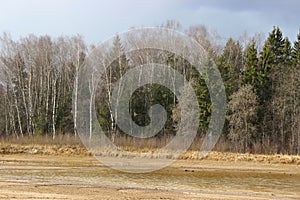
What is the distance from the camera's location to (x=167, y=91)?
5131 cm

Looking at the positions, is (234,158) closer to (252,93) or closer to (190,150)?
(190,150)

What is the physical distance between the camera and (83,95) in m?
51.2

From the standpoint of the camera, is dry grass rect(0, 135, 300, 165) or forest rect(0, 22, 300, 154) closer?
dry grass rect(0, 135, 300, 165)

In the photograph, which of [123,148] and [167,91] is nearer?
[123,148]

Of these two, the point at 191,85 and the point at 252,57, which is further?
the point at 252,57

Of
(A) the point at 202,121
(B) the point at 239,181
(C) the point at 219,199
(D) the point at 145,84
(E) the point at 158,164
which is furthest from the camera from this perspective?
(D) the point at 145,84

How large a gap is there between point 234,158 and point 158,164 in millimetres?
8147

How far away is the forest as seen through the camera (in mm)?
45719

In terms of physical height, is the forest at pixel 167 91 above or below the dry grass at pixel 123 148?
above

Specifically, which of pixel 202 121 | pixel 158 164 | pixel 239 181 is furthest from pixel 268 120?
pixel 239 181

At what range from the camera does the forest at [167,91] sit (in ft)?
150

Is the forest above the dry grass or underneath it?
above

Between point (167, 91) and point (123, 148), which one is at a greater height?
point (167, 91)

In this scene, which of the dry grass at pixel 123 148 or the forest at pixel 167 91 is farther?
the forest at pixel 167 91
